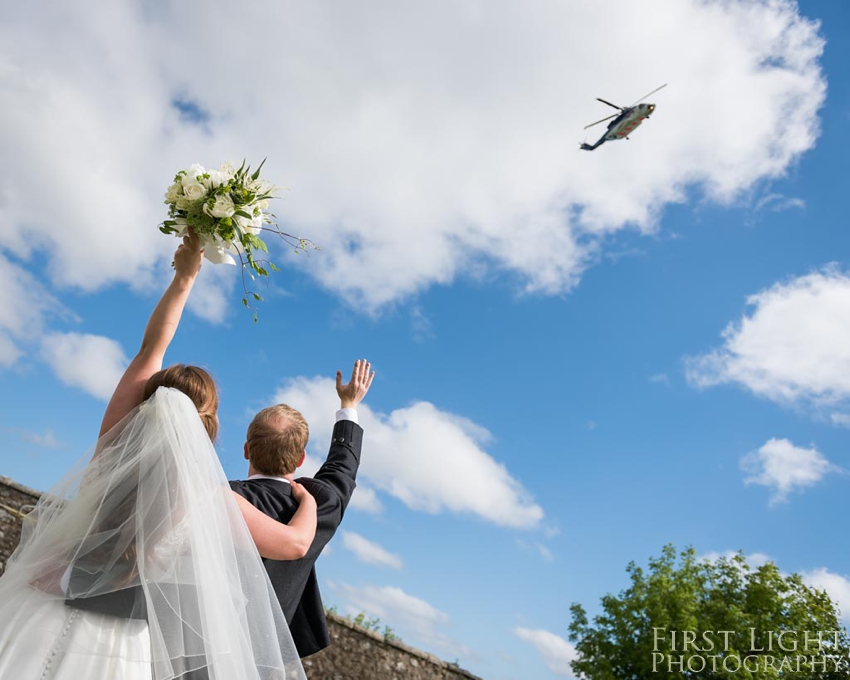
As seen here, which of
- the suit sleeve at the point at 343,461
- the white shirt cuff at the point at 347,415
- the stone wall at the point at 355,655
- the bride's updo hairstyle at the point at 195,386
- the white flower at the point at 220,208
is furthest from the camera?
the stone wall at the point at 355,655

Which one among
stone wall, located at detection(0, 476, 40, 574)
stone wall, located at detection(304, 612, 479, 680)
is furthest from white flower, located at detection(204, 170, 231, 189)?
stone wall, located at detection(304, 612, 479, 680)

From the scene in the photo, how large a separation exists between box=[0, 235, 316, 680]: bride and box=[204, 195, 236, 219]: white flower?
115 centimetres

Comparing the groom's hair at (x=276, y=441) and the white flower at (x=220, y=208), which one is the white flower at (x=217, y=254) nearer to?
the white flower at (x=220, y=208)

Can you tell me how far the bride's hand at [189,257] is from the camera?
11.4ft

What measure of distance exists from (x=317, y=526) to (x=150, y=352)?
1.18m

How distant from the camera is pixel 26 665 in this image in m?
2.44

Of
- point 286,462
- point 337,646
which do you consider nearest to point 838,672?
point 337,646

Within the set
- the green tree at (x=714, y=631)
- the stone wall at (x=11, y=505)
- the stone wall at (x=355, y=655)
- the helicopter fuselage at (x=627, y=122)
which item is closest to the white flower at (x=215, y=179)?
the stone wall at (x=11, y=505)

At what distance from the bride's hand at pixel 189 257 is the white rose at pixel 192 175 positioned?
30cm

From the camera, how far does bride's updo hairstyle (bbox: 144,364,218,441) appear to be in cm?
291

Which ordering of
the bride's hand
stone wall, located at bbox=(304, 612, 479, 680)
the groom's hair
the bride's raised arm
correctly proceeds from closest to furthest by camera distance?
the bride's raised arm
the groom's hair
the bride's hand
stone wall, located at bbox=(304, 612, 479, 680)

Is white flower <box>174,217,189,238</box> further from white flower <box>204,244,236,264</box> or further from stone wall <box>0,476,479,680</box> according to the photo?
stone wall <box>0,476,479,680</box>

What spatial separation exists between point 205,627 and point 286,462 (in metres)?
0.82

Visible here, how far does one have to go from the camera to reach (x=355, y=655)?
11.3m
